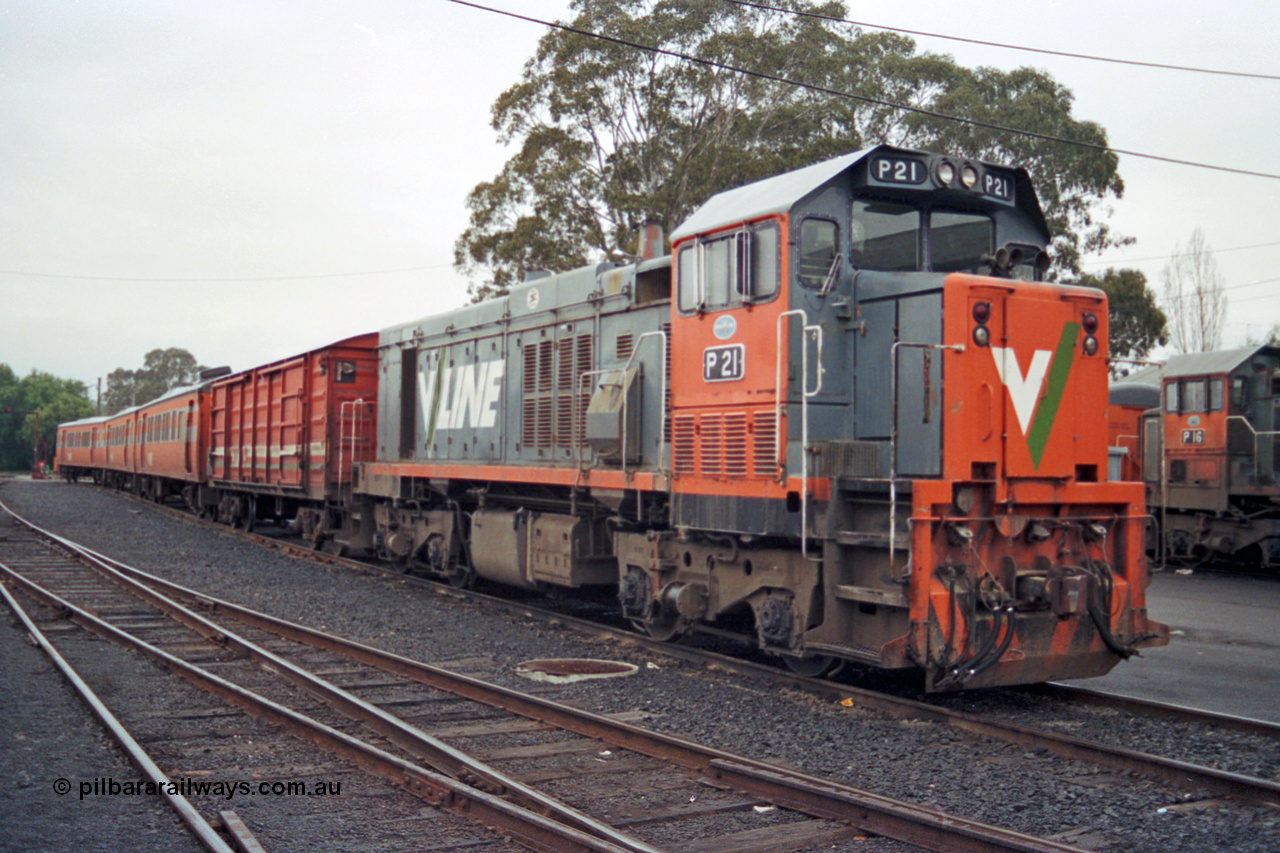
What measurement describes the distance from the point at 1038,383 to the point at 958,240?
1.37m

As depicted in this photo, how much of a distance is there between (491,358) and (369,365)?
488cm

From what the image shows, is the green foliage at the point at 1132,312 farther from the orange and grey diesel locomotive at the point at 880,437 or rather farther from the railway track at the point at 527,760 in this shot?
the railway track at the point at 527,760

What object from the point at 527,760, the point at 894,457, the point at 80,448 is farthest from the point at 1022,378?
the point at 80,448

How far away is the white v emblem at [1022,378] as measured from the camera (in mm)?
6824

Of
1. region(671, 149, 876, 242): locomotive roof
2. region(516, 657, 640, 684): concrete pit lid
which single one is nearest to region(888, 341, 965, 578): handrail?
region(671, 149, 876, 242): locomotive roof

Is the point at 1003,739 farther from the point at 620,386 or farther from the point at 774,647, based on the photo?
the point at 620,386

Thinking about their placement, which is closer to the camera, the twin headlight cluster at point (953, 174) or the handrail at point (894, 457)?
the handrail at point (894, 457)

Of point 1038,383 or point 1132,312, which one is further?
point 1132,312

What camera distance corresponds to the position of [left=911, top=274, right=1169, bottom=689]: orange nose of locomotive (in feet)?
21.1

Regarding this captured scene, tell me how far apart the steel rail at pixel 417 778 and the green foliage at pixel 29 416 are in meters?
82.8

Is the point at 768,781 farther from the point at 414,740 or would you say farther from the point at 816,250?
the point at 816,250

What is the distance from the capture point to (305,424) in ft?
54.7

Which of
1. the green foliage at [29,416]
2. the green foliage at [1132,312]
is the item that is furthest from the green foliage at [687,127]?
the green foliage at [29,416]

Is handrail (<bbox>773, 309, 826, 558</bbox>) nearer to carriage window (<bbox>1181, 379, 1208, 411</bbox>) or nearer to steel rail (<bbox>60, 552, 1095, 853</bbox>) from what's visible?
steel rail (<bbox>60, 552, 1095, 853</bbox>)
